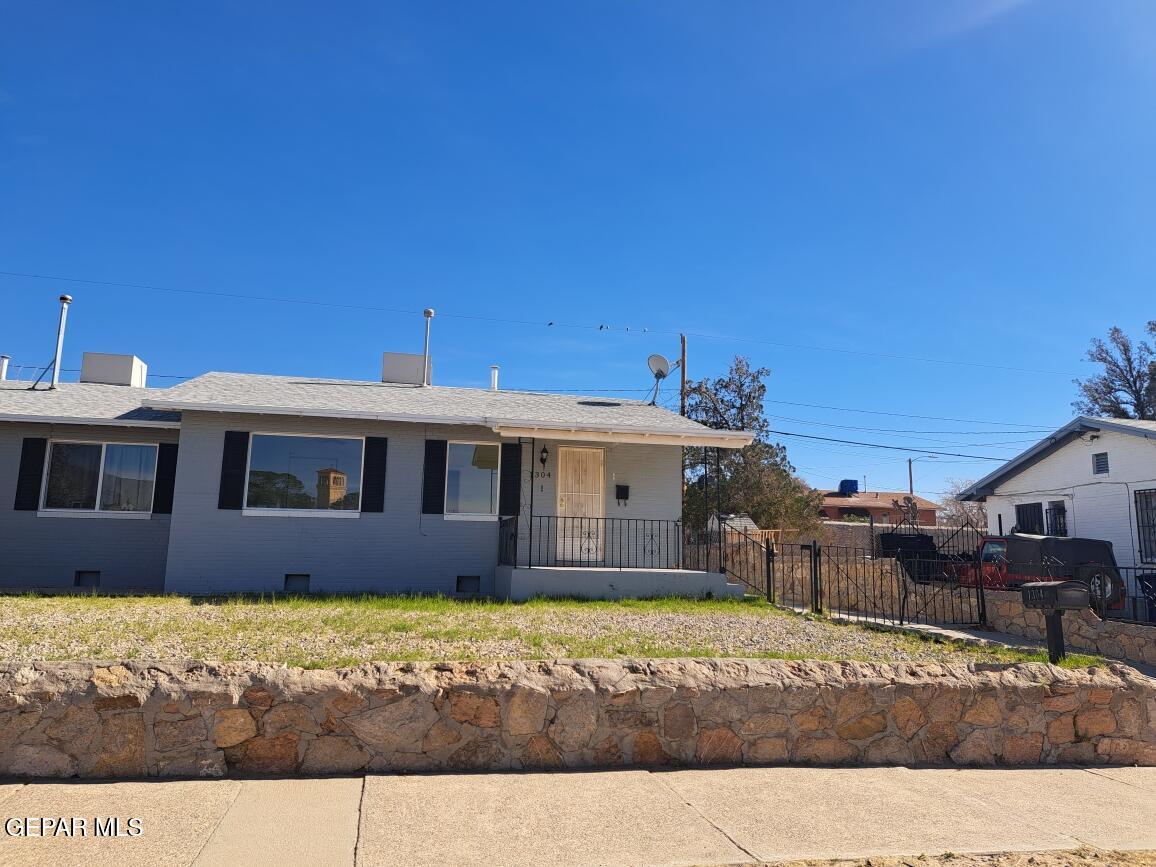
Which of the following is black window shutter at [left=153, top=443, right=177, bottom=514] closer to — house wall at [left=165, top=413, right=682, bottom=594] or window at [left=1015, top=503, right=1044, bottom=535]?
house wall at [left=165, top=413, right=682, bottom=594]

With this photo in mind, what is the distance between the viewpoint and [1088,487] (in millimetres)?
16438

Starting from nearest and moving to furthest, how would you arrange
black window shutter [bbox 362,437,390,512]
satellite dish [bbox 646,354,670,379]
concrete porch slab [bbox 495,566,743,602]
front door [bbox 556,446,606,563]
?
concrete porch slab [bbox 495,566,743,602] < black window shutter [bbox 362,437,390,512] < front door [bbox 556,446,606,563] < satellite dish [bbox 646,354,670,379]

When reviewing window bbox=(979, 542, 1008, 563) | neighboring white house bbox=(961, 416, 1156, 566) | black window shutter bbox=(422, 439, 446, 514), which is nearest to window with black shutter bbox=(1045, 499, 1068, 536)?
neighboring white house bbox=(961, 416, 1156, 566)

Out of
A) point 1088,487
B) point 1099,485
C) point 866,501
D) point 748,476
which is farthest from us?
point 866,501

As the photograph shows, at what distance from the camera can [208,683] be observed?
475 cm

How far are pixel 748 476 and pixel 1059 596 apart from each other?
18462mm

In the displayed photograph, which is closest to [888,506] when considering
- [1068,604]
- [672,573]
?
[672,573]

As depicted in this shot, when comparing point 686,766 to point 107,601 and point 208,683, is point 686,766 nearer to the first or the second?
point 208,683

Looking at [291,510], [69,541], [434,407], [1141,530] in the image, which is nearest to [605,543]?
[434,407]

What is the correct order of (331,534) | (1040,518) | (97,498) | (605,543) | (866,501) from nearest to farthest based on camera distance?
(331,534) → (97,498) → (605,543) → (1040,518) → (866,501)

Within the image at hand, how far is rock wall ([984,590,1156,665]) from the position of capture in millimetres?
8938

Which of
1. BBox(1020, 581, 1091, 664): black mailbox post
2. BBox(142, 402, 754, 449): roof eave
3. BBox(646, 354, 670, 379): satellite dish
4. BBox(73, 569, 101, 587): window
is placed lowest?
BBox(73, 569, 101, 587): window

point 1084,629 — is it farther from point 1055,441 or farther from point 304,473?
point 304,473

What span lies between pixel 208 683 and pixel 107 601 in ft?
Result: 19.1
